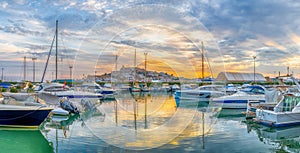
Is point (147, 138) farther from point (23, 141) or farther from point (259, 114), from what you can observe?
point (259, 114)

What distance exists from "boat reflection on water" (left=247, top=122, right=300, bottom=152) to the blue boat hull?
10849 mm

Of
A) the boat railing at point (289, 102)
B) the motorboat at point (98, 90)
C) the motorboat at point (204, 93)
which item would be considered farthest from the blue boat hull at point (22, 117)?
the motorboat at point (98, 90)

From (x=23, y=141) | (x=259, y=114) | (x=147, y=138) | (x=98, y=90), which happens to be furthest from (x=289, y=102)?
(x=98, y=90)

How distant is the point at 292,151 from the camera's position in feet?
33.7

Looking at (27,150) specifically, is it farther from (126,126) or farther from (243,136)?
(243,136)

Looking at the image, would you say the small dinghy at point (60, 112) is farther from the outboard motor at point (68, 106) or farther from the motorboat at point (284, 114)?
the motorboat at point (284, 114)

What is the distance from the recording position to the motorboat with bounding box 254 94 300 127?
15.1m

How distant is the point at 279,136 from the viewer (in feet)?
42.5

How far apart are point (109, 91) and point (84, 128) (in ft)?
89.0

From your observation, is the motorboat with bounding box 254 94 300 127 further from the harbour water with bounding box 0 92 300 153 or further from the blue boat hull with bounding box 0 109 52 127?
the blue boat hull with bounding box 0 109 52 127

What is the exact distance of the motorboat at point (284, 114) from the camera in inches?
593

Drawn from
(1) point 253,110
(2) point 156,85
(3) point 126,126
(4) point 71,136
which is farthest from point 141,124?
(2) point 156,85

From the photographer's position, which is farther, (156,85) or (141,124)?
(156,85)

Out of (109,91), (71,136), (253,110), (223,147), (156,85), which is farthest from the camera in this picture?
(156,85)
